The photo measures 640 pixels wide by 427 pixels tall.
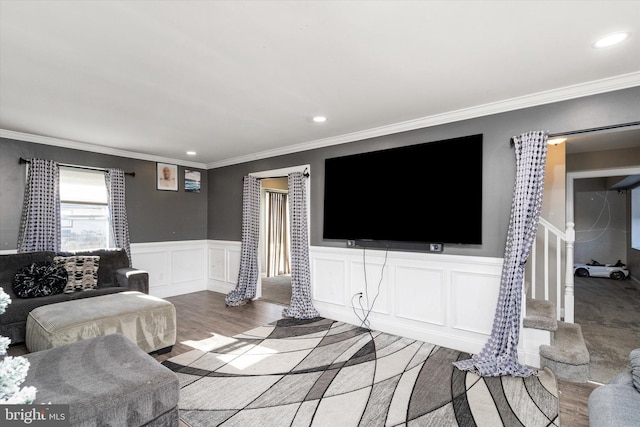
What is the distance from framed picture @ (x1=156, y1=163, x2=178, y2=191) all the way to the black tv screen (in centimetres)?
301

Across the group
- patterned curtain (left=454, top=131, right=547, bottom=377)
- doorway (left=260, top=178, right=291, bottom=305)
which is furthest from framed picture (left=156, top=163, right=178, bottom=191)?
patterned curtain (left=454, top=131, right=547, bottom=377)

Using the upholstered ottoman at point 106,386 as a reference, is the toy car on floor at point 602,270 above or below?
below

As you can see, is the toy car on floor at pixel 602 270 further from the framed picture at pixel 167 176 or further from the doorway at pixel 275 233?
the framed picture at pixel 167 176

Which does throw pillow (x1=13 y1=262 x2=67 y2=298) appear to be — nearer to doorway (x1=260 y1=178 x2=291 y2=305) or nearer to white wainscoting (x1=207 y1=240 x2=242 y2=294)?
white wainscoting (x1=207 y1=240 x2=242 y2=294)

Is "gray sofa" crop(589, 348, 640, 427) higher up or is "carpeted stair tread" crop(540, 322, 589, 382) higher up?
"gray sofa" crop(589, 348, 640, 427)

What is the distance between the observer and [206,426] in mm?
2018

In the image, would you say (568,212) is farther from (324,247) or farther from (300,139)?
(300,139)

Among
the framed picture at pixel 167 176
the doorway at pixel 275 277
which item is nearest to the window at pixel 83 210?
the framed picture at pixel 167 176

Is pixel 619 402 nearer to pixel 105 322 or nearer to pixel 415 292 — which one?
pixel 415 292

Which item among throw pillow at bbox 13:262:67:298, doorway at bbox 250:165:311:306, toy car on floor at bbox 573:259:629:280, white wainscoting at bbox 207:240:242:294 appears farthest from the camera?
toy car on floor at bbox 573:259:629:280

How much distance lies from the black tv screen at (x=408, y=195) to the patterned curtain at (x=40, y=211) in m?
3.63

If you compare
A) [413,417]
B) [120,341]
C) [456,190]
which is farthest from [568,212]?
[120,341]

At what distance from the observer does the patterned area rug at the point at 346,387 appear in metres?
2.09

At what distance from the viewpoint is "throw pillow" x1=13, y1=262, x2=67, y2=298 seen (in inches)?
136
